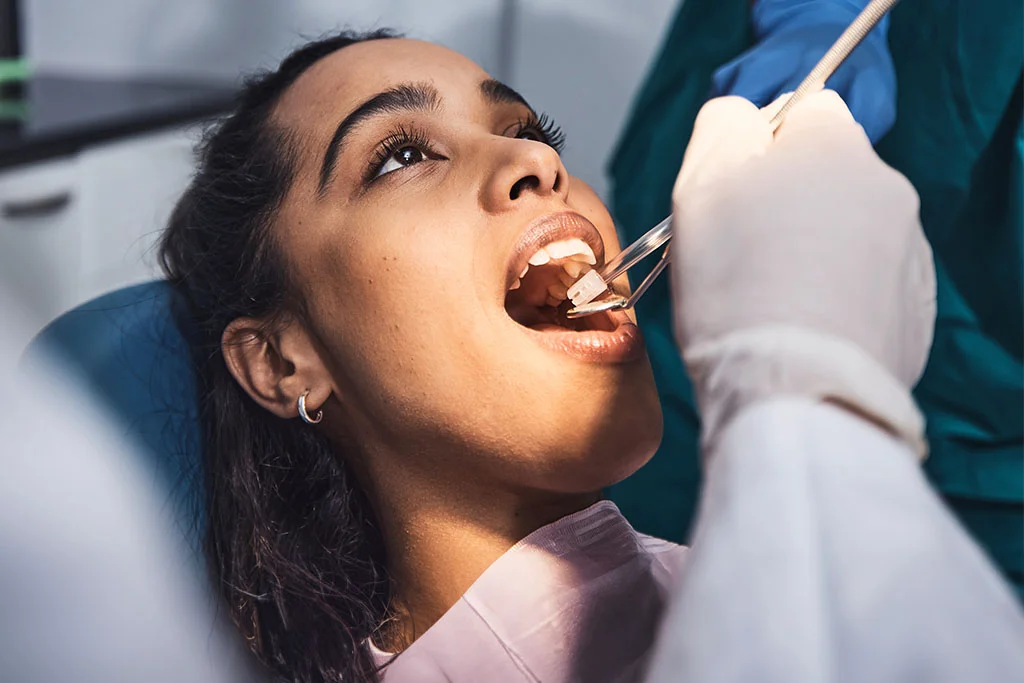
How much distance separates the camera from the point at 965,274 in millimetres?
1128

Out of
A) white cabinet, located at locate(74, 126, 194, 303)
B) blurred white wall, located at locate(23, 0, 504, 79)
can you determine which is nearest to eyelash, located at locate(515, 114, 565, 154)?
white cabinet, located at locate(74, 126, 194, 303)

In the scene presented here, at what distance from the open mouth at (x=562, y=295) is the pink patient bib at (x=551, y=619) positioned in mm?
124

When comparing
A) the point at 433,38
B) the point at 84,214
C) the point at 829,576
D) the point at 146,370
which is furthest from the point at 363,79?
the point at 84,214

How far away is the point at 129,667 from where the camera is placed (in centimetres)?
65

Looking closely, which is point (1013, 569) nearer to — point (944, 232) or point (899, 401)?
point (944, 232)

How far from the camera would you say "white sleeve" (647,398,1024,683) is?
0.42m

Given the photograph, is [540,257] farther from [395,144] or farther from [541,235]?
[395,144]

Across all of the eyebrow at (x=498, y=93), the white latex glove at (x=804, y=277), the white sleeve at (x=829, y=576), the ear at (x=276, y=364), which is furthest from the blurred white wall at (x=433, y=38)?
the white sleeve at (x=829, y=576)

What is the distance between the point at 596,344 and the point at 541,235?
0.09 m

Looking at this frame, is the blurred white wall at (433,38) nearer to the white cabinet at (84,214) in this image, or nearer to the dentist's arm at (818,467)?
the white cabinet at (84,214)

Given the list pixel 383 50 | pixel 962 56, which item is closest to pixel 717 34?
pixel 962 56

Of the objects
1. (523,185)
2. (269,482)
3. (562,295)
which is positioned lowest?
(269,482)

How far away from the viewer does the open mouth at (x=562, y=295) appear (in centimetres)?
71

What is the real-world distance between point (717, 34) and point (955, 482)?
58cm
